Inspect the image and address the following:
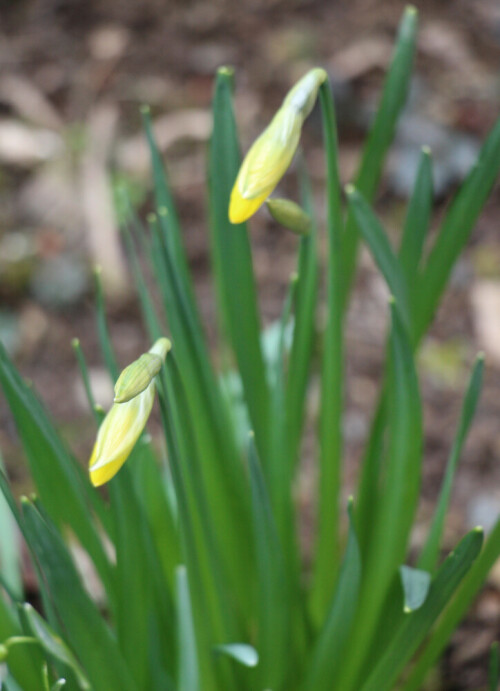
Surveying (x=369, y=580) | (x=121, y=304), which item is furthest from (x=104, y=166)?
(x=369, y=580)

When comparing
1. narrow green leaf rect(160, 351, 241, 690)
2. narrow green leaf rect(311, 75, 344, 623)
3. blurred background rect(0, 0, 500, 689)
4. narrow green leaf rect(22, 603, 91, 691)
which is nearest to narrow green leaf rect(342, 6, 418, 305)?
narrow green leaf rect(311, 75, 344, 623)

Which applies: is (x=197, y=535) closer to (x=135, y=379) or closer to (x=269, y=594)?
(x=269, y=594)

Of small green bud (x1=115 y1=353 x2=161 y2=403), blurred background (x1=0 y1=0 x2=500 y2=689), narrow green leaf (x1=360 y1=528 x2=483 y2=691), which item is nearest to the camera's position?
small green bud (x1=115 y1=353 x2=161 y2=403)

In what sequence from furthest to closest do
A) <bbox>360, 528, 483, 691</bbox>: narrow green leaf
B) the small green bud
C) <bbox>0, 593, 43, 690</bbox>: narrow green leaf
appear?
<bbox>0, 593, 43, 690</bbox>: narrow green leaf, <bbox>360, 528, 483, 691</bbox>: narrow green leaf, the small green bud

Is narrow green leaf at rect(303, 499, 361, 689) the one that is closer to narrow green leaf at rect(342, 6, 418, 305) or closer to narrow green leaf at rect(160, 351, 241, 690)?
narrow green leaf at rect(160, 351, 241, 690)

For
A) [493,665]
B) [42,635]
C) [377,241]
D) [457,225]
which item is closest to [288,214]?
[377,241]

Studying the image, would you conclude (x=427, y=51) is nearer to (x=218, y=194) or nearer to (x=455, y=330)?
(x=455, y=330)
